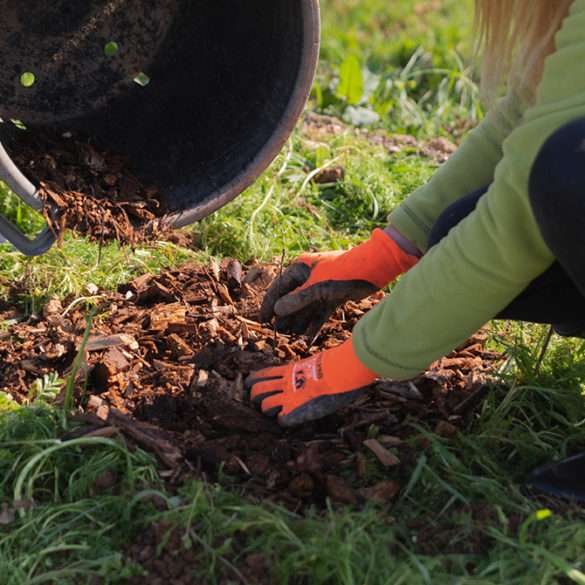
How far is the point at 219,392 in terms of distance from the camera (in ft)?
6.99

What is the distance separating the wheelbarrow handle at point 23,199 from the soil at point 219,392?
0.22 metres

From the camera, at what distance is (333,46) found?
14.7 ft

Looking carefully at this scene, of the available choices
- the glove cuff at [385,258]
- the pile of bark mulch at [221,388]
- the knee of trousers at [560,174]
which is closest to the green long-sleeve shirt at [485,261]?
the knee of trousers at [560,174]

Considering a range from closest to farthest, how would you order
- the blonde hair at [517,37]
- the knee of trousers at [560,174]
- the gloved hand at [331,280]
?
1. the knee of trousers at [560,174]
2. the blonde hair at [517,37]
3. the gloved hand at [331,280]

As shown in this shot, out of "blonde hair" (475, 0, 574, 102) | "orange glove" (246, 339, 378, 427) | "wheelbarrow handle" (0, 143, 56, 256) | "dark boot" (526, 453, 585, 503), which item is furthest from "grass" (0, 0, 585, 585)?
"blonde hair" (475, 0, 574, 102)

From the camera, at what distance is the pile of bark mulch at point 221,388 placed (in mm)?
1936

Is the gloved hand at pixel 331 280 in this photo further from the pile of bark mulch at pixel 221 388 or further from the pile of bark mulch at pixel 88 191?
the pile of bark mulch at pixel 88 191

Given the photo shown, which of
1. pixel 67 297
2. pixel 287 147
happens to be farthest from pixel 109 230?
pixel 287 147

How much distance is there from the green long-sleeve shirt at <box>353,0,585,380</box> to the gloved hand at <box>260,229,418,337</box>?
1.10 ft

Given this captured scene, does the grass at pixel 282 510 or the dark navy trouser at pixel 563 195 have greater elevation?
→ the dark navy trouser at pixel 563 195

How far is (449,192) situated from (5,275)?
117 cm

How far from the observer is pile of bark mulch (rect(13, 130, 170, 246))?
2.26 metres

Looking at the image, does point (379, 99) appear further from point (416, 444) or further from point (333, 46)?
point (416, 444)

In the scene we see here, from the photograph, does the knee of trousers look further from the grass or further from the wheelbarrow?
the wheelbarrow
